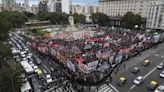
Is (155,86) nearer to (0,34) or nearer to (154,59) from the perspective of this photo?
(154,59)

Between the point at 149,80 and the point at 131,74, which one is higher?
the point at 131,74

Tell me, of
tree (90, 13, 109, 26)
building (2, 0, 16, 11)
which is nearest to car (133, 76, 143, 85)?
tree (90, 13, 109, 26)

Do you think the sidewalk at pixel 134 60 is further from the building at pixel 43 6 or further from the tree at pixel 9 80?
the building at pixel 43 6

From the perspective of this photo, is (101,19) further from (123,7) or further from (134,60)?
(134,60)

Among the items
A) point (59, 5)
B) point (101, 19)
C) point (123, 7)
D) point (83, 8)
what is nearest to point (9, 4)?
point (59, 5)

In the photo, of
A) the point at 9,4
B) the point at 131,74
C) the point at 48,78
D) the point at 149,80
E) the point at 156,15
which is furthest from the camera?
the point at 9,4

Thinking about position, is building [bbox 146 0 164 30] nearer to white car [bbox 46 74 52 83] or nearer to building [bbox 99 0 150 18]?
building [bbox 99 0 150 18]
